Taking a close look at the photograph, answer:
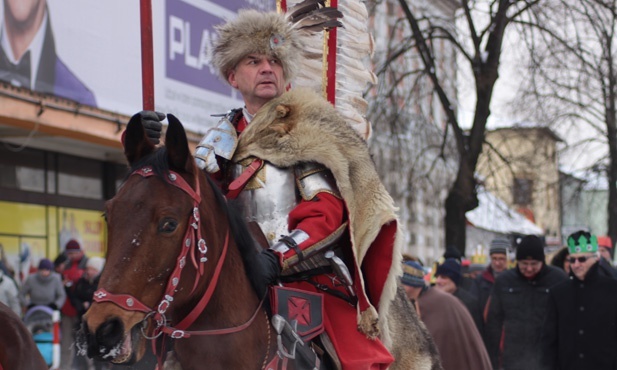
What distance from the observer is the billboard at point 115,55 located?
1310 centimetres

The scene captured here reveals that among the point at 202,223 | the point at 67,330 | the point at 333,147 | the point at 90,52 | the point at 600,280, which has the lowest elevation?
the point at 67,330

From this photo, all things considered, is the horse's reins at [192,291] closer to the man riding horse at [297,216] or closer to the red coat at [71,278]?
the man riding horse at [297,216]

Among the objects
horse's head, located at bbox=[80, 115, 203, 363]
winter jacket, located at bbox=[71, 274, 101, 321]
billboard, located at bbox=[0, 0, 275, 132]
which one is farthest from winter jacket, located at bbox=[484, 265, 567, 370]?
horse's head, located at bbox=[80, 115, 203, 363]

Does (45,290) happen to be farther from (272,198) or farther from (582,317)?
(272,198)

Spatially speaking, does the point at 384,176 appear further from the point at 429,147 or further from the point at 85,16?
the point at 85,16

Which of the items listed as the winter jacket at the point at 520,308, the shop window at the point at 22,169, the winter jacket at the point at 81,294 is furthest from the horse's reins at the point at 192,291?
the shop window at the point at 22,169

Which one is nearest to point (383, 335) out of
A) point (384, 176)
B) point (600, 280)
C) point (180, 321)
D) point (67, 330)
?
point (180, 321)

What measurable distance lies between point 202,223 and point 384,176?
51.8ft

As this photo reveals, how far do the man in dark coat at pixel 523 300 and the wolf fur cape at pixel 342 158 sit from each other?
585cm

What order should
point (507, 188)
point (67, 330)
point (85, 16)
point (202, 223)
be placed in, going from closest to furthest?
point (202, 223) → point (67, 330) → point (85, 16) → point (507, 188)

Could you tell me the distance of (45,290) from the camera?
11820 mm

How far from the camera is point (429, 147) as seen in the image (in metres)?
18.6

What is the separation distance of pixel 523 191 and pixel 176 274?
18.0m

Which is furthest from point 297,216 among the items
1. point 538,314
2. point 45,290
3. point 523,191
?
point 523,191
